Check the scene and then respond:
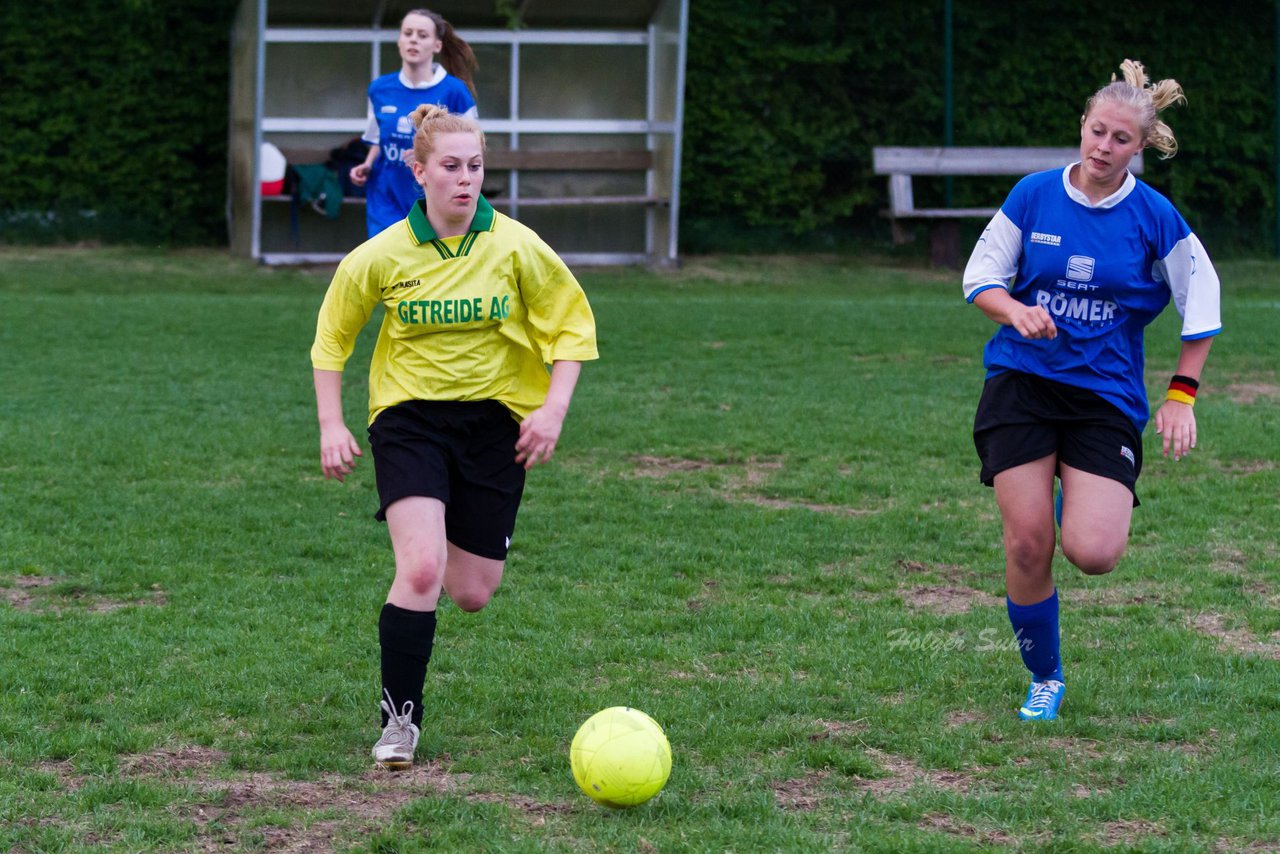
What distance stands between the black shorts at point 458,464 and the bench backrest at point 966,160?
14.0m

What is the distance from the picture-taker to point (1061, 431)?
14.5 feet

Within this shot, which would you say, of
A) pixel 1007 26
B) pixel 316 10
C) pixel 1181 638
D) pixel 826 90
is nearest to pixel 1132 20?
pixel 1007 26

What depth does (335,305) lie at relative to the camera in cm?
425

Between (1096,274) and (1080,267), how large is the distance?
5 centimetres

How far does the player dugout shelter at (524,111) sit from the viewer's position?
1698cm

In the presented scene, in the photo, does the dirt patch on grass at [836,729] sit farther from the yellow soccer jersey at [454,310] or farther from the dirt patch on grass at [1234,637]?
the dirt patch on grass at [1234,637]

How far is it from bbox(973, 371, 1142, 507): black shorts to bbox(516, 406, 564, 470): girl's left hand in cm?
122

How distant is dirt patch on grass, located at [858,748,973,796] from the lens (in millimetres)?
3855

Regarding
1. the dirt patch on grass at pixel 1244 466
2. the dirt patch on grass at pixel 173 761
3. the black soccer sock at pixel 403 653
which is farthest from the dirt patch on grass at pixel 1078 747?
the dirt patch on grass at pixel 1244 466

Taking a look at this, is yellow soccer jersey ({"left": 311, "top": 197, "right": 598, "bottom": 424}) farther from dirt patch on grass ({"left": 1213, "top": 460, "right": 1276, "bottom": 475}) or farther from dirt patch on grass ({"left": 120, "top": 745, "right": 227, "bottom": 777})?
dirt patch on grass ({"left": 1213, "top": 460, "right": 1276, "bottom": 475})

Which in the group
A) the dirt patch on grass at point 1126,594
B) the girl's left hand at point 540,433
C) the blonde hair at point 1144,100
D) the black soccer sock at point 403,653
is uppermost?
the blonde hair at point 1144,100

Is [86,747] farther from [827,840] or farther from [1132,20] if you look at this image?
[1132,20]

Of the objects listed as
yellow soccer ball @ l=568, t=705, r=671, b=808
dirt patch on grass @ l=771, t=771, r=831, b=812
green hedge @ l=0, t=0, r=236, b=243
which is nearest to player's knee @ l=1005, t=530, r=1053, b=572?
dirt patch on grass @ l=771, t=771, r=831, b=812

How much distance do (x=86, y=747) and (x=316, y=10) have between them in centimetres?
1400
